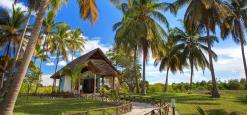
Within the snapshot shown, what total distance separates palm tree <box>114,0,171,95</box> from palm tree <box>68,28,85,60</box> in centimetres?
1588

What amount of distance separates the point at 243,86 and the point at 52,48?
33.8 meters

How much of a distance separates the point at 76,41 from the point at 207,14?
28241mm

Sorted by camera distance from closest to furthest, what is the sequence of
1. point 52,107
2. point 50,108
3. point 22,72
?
point 22,72 < point 50,108 < point 52,107

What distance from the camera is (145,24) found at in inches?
1225

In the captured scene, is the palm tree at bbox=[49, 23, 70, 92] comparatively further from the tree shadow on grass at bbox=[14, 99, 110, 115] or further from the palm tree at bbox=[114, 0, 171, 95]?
the tree shadow on grass at bbox=[14, 99, 110, 115]

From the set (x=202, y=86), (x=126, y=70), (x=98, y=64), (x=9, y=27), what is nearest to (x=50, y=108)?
(x=98, y=64)

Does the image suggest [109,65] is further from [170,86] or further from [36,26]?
[170,86]

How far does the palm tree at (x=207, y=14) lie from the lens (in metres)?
24.8

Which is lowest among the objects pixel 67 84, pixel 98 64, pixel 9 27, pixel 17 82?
pixel 67 84

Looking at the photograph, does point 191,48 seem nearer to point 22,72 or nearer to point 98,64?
point 98,64

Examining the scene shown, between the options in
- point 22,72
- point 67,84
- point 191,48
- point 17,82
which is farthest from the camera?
point 191,48

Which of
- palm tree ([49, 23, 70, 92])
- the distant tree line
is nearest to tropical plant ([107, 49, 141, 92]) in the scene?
the distant tree line

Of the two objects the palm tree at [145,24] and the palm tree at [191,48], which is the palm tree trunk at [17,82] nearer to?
the palm tree at [145,24]

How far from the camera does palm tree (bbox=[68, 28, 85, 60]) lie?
45.9 meters
